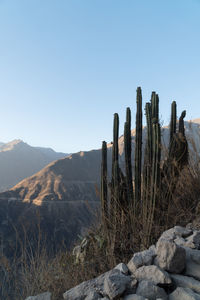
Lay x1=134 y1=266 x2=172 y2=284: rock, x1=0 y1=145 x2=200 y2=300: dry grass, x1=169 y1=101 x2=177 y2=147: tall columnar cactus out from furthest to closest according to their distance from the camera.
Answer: x1=169 y1=101 x2=177 y2=147: tall columnar cactus → x1=0 y1=145 x2=200 y2=300: dry grass → x1=134 y1=266 x2=172 y2=284: rock

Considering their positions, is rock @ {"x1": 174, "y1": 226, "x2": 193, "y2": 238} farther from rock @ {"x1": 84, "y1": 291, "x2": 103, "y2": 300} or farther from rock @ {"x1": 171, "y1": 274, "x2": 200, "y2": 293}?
rock @ {"x1": 84, "y1": 291, "x2": 103, "y2": 300}

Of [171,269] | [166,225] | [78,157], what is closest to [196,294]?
[171,269]

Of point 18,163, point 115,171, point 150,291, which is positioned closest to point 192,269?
point 150,291

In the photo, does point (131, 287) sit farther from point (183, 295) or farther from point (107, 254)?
point (107, 254)

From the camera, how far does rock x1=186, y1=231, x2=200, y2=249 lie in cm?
282

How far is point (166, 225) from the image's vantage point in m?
3.83

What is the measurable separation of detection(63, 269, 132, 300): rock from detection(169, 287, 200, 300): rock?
402 millimetres

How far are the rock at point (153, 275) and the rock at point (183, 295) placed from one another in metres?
0.12

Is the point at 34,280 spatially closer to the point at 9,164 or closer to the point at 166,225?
the point at 166,225

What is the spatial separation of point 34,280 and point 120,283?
5.35 feet

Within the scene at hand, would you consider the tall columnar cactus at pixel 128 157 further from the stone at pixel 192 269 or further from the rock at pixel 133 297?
the rock at pixel 133 297

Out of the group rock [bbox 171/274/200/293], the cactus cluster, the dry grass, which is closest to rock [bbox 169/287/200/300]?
rock [bbox 171/274/200/293]

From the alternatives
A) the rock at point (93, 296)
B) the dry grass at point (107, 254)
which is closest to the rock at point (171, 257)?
the rock at point (93, 296)

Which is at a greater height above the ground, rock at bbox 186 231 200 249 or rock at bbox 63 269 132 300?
rock at bbox 186 231 200 249
